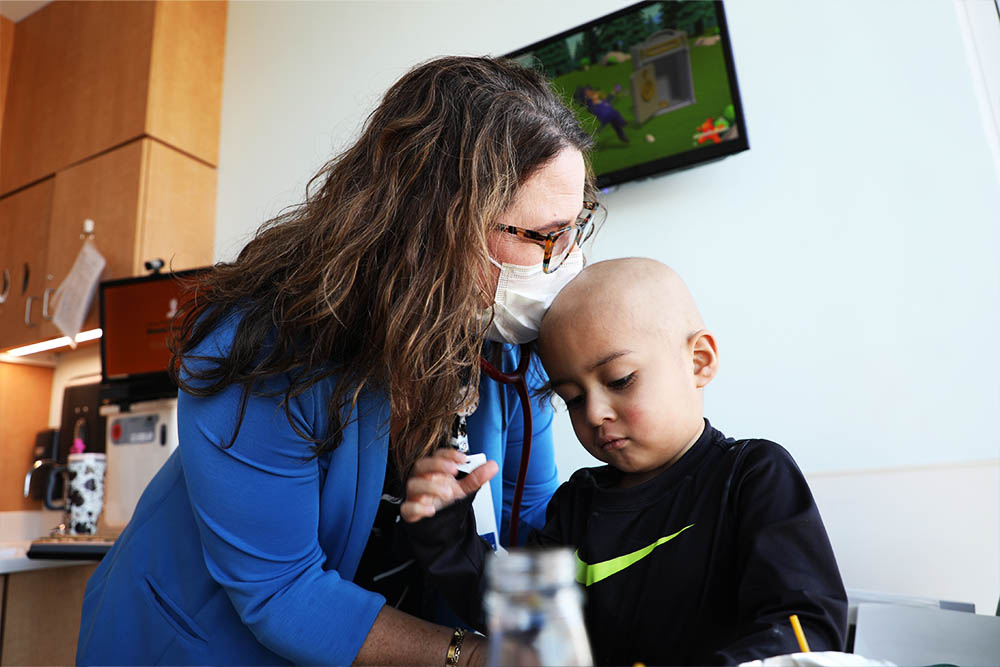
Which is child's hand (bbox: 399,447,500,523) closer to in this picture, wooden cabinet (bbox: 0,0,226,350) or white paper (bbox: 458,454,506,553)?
white paper (bbox: 458,454,506,553)

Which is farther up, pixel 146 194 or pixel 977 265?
pixel 146 194

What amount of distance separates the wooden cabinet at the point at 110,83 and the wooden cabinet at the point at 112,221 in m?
0.08

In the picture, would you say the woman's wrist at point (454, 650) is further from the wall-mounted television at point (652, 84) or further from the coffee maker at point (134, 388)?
the coffee maker at point (134, 388)

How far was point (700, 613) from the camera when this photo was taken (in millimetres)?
848

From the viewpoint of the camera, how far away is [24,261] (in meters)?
3.24

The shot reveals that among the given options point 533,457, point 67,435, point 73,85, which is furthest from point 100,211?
point 533,457

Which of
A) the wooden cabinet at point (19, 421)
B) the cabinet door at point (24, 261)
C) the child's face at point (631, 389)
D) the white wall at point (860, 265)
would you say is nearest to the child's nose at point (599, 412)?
the child's face at point (631, 389)

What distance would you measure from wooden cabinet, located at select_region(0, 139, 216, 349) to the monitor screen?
152 mm

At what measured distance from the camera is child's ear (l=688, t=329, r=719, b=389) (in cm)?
108

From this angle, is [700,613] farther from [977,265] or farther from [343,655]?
[977,265]

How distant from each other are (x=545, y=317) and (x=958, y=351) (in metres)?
0.92

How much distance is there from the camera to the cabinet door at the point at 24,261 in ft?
10.2

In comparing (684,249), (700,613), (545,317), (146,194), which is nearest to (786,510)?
(700,613)

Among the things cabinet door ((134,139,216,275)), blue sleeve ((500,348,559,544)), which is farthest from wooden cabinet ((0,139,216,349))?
blue sleeve ((500,348,559,544))
